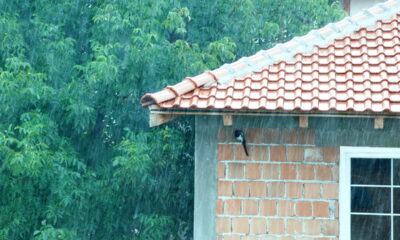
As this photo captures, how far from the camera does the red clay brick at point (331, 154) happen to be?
6375 mm

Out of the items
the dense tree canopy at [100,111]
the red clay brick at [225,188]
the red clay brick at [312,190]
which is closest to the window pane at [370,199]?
the red clay brick at [312,190]

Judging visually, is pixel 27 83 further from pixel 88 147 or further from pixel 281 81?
pixel 281 81

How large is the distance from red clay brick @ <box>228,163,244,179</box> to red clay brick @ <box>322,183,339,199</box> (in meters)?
0.89

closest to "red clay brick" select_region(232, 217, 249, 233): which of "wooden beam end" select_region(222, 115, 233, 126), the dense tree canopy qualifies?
"wooden beam end" select_region(222, 115, 233, 126)

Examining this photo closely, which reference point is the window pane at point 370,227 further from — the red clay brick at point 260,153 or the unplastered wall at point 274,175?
the red clay brick at point 260,153

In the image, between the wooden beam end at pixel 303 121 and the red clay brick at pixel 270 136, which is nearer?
the wooden beam end at pixel 303 121

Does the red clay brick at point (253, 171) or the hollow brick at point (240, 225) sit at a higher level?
the red clay brick at point (253, 171)

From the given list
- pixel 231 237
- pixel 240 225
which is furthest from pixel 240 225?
pixel 231 237

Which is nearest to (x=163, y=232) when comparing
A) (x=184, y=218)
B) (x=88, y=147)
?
(x=184, y=218)

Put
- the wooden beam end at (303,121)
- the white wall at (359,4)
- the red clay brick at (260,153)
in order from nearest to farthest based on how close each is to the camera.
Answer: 1. the wooden beam end at (303,121)
2. the red clay brick at (260,153)
3. the white wall at (359,4)

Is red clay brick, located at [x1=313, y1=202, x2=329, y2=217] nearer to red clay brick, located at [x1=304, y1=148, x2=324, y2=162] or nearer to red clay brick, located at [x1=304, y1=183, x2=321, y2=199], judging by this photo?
red clay brick, located at [x1=304, y1=183, x2=321, y2=199]

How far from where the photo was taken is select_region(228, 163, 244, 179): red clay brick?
6488 millimetres

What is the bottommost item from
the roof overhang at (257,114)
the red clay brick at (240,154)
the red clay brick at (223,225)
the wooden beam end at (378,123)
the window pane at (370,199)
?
the red clay brick at (223,225)

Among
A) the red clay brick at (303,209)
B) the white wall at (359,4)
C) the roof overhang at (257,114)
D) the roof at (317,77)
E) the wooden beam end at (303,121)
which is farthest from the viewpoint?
the white wall at (359,4)
